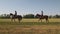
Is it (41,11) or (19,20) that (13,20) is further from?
(41,11)

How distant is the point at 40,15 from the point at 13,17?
4.89m

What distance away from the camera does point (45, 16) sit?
34.6 m

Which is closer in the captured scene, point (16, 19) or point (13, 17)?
point (13, 17)

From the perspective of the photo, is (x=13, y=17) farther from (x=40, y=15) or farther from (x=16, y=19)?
(x=40, y=15)

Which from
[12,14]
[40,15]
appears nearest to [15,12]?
[12,14]

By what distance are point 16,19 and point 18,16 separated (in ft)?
5.66

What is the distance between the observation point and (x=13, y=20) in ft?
113

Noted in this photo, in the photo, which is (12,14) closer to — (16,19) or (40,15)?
(16,19)

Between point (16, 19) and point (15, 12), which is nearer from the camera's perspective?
point (15, 12)

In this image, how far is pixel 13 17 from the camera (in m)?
32.7

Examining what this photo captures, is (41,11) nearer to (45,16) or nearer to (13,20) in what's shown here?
(45,16)

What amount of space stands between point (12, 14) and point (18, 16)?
1155mm

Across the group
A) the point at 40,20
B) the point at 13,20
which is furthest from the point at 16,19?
the point at 40,20

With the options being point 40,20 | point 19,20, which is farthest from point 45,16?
point 19,20
